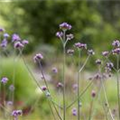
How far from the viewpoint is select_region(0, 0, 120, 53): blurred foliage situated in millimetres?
20797

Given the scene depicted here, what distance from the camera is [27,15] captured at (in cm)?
2230

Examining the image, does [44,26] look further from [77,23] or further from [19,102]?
[19,102]

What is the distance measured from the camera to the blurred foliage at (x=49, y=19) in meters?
20.8

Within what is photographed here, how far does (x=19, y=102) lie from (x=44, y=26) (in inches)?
602

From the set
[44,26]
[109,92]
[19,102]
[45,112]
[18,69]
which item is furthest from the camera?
[44,26]

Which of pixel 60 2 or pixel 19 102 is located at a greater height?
pixel 60 2

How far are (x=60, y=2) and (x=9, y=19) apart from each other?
9.55 ft

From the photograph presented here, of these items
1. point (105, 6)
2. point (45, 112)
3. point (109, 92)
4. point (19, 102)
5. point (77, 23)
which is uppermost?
point (105, 6)

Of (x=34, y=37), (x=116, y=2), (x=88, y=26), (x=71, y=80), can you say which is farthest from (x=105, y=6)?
(x=71, y=80)

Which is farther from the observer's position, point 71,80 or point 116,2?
point 116,2

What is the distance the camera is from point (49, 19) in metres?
21.9

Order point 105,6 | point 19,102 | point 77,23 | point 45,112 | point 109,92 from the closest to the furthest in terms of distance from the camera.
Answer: point 45,112 < point 19,102 < point 109,92 < point 77,23 < point 105,6

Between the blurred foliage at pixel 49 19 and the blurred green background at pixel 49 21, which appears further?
the blurred foliage at pixel 49 19

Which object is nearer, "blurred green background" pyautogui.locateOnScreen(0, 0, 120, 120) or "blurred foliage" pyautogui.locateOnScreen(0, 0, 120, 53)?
"blurred green background" pyautogui.locateOnScreen(0, 0, 120, 120)
